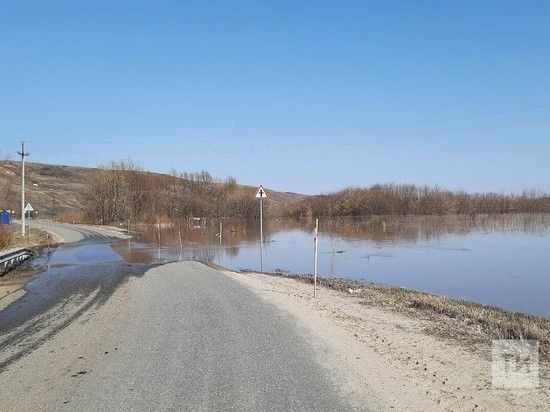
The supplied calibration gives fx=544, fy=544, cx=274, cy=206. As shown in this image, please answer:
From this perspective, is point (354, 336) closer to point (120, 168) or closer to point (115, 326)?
point (115, 326)

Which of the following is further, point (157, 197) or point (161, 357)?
point (157, 197)

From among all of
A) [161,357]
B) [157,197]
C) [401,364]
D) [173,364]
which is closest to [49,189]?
[157,197]

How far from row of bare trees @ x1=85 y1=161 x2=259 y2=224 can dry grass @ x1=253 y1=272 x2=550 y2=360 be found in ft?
211

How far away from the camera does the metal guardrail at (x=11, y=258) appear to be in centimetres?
2045

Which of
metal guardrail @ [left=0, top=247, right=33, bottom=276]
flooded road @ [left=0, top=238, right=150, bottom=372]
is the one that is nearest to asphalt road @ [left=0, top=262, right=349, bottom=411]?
flooded road @ [left=0, top=238, right=150, bottom=372]

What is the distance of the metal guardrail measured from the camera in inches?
805

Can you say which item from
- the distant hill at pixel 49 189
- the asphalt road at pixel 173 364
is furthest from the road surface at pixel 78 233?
the distant hill at pixel 49 189

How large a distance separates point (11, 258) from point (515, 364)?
20176 mm

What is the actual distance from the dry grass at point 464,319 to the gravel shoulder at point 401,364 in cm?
40

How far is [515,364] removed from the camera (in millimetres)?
7164

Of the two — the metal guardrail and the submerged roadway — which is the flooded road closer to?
the submerged roadway

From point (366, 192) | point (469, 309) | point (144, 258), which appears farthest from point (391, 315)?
point (366, 192)

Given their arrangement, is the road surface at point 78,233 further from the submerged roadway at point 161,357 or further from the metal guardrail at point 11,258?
the submerged roadway at point 161,357

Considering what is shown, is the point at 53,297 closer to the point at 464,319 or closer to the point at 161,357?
the point at 161,357
